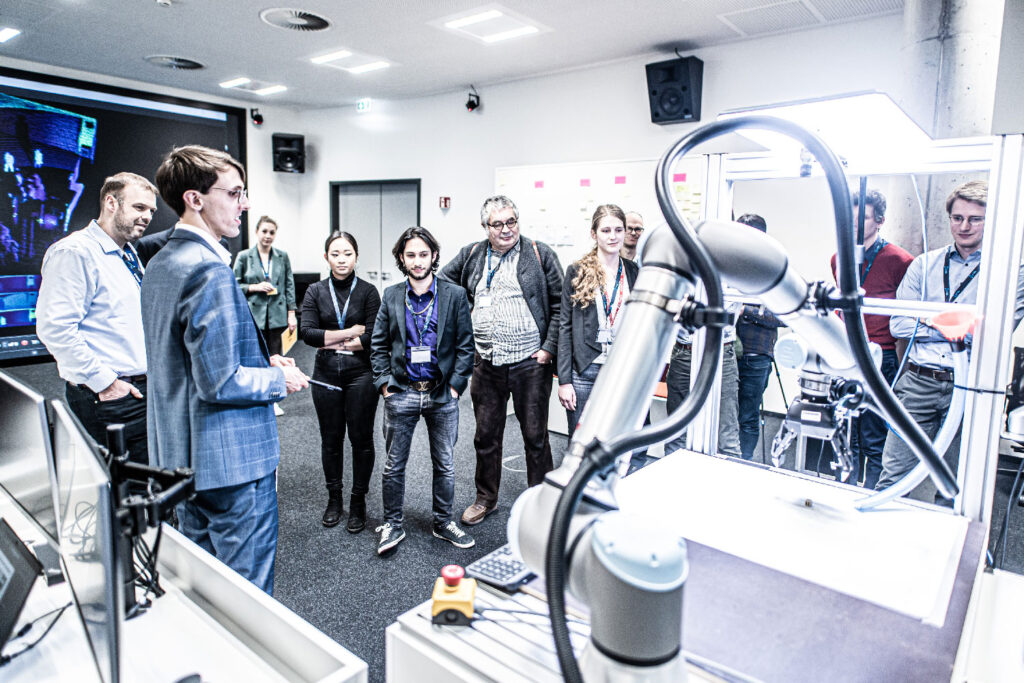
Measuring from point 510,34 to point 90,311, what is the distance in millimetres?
3397

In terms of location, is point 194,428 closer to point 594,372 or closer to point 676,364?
point 594,372

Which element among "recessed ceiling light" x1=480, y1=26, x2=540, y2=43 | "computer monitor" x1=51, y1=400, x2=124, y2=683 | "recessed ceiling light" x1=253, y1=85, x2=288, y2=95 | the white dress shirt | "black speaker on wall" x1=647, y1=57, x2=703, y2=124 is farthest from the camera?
"recessed ceiling light" x1=253, y1=85, x2=288, y2=95

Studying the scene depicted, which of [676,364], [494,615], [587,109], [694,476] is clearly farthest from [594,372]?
[587,109]

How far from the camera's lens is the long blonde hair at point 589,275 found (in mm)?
2738

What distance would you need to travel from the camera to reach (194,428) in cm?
147

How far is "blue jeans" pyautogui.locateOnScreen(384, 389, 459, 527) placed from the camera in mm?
2535

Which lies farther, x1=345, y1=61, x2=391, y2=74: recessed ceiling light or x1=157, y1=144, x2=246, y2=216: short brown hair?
x1=345, y1=61, x2=391, y2=74: recessed ceiling light

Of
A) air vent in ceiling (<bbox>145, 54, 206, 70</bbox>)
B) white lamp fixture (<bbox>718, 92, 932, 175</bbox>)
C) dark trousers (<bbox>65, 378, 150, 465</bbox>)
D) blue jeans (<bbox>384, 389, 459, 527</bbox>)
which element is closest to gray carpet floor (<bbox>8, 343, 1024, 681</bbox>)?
blue jeans (<bbox>384, 389, 459, 527</bbox>)

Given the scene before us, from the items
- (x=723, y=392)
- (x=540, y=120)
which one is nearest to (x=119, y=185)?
(x=723, y=392)

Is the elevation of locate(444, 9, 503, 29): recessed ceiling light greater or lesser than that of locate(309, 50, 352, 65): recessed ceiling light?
lesser

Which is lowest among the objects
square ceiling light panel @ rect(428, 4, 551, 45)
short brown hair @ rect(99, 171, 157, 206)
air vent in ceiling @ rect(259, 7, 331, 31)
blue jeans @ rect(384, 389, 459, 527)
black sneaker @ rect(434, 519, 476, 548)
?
black sneaker @ rect(434, 519, 476, 548)

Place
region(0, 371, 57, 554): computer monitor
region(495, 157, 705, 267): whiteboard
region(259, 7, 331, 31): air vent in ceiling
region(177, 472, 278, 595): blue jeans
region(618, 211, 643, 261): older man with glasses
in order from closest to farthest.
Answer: region(0, 371, 57, 554): computer monitor
region(177, 472, 278, 595): blue jeans
region(618, 211, 643, 261): older man with glasses
region(259, 7, 331, 31): air vent in ceiling
region(495, 157, 705, 267): whiteboard

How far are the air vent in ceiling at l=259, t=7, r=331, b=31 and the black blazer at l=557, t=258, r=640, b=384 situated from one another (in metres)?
2.84

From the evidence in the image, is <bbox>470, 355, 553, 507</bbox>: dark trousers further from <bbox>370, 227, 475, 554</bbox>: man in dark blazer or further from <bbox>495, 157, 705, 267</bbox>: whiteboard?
<bbox>495, 157, 705, 267</bbox>: whiteboard
